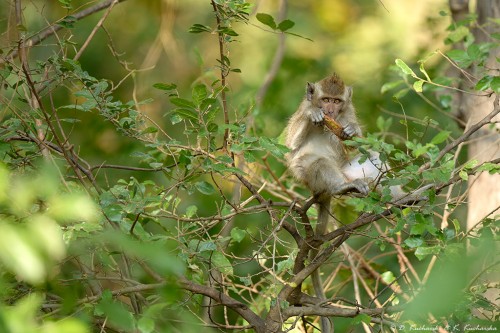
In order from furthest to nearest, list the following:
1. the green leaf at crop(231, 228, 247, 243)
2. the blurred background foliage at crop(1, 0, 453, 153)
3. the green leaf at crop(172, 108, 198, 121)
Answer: the blurred background foliage at crop(1, 0, 453, 153), the green leaf at crop(231, 228, 247, 243), the green leaf at crop(172, 108, 198, 121)

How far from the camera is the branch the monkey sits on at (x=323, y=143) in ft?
17.0

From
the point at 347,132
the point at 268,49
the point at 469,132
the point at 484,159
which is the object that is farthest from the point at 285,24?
the point at 268,49

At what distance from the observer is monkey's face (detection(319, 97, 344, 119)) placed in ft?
18.4

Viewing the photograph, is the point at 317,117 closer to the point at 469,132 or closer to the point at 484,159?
the point at 484,159

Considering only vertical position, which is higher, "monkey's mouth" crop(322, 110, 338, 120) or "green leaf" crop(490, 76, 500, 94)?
"green leaf" crop(490, 76, 500, 94)

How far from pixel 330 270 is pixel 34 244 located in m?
5.31

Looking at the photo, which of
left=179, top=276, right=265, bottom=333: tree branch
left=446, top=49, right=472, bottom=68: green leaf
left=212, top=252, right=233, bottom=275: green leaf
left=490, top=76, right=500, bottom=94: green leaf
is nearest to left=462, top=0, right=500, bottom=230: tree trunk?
left=446, top=49, right=472, bottom=68: green leaf

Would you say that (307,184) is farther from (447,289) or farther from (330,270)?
(447,289)

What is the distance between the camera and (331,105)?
562cm

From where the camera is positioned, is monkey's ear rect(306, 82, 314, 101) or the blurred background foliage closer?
monkey's ear rect(306, 82, 314, 101)

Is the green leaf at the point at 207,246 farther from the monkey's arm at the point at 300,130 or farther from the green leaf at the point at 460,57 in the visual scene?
the monkey's arm at the point at 300,130

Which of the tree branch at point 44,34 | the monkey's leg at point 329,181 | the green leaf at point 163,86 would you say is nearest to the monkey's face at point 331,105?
the monkey's leg at point 329,181

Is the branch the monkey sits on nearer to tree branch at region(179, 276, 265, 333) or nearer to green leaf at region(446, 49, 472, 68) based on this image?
green leaf at region(446, 49, 472, 68)

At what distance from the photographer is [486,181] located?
5.90m
